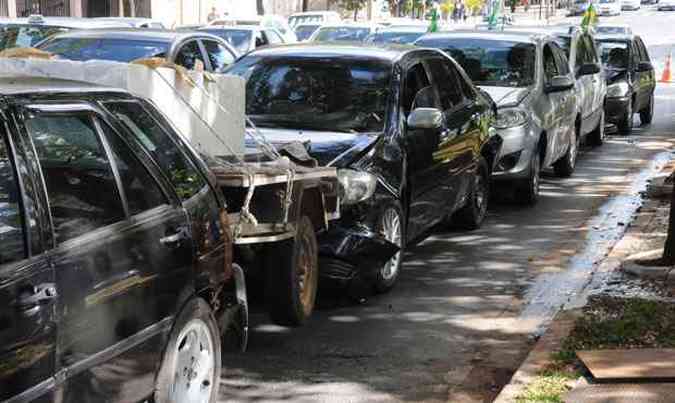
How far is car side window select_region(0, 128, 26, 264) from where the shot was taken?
3.85m

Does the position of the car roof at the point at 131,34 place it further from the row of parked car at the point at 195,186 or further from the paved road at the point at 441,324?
the paved road at the point at 441,324

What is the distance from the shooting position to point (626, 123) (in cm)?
2022

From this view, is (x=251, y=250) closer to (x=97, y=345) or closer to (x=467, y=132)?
(x=97, y=345)

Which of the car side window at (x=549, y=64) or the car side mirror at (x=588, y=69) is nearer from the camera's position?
the car side window at (x=549, y=64)

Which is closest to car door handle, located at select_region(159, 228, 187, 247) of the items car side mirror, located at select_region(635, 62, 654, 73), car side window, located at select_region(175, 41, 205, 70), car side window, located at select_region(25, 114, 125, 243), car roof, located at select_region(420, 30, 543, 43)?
car side window, located at select_region(25, 114, 125, 243)

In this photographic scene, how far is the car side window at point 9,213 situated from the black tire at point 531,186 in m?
8.66

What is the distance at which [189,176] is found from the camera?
5336 mm

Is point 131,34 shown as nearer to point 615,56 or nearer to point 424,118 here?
point 424,118

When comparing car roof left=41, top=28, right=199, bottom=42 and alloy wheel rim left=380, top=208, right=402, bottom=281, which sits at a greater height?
car roof left=41, top=28, right=199, bottom=42

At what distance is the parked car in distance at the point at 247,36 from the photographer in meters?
18.1

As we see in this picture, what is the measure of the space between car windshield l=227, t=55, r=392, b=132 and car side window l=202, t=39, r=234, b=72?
449cm

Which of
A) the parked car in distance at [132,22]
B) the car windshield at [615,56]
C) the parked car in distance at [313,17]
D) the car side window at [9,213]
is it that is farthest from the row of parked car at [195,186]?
the parked car in distance at [313,17]

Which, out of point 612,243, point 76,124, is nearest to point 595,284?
point 612,243

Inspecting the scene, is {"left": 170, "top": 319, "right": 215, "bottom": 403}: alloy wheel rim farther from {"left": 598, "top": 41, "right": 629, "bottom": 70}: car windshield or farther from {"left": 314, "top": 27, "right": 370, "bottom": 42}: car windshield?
{"left": 314, "top": 27, "right": 370, "bottom": 42}: car windshield
